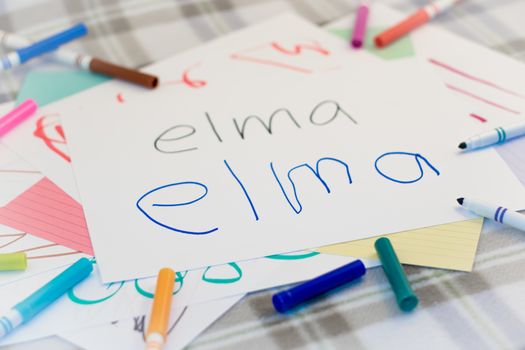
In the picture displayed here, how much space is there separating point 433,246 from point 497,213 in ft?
0.20

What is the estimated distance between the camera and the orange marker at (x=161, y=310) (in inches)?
16.9

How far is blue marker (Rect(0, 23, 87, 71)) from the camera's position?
703 mm

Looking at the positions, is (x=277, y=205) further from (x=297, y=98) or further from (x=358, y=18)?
(x=358, y=18)

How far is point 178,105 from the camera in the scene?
657 millimetres

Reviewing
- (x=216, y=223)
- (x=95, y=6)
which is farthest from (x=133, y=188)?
(x=95, y=6)

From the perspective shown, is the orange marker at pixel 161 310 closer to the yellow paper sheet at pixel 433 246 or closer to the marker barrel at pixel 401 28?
the yellow paper sheet at pixel 433 246

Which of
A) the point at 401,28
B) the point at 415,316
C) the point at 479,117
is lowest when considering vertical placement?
the point at 415,316

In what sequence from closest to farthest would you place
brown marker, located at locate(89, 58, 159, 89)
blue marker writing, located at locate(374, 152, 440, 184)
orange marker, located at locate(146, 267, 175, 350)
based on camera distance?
orange marker, located at locate(146, 267, 175, 350)
blue marker writing, located at locate(374, 152, 440, 184)
brown marker, located at locate(89, 58, 159, 89)

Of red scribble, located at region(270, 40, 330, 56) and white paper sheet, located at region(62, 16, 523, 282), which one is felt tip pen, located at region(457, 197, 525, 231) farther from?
red scribble, located at region(270, 40, 330, 56)

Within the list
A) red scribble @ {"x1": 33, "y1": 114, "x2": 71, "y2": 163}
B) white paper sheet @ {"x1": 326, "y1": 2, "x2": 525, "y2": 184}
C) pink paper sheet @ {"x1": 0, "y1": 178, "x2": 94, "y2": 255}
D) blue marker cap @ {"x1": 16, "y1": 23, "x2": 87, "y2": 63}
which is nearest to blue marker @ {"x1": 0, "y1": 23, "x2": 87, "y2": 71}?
blue marker cap @ {"x1": 16, "y1": 23, "x2": 87, "y2": 63}

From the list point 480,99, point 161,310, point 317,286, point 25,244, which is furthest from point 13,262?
point 480,99

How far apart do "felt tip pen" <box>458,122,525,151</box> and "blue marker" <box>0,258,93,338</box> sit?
0.35 metres

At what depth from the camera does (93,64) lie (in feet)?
2.30

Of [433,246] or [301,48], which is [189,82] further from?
[433,246]
